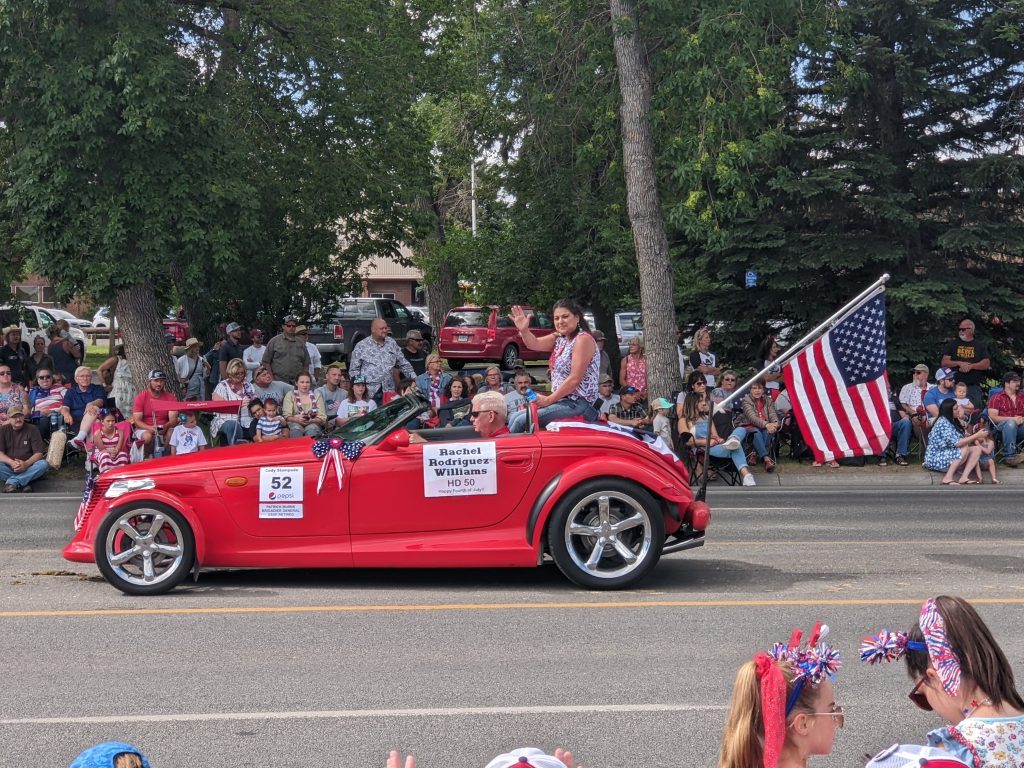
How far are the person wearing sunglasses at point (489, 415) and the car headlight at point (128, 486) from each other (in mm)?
2311

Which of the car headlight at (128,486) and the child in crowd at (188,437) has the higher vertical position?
the child in crowd at (188,437)

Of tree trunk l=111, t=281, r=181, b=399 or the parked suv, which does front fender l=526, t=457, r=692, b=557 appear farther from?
the parked suv

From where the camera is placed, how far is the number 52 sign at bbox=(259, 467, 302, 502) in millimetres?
9227

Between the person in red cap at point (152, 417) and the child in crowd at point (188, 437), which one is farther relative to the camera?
the person in red cap at point (152, 417)

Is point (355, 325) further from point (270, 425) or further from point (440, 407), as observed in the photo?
point (270, 425)

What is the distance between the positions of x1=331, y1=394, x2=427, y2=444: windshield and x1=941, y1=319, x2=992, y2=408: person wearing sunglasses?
477 inches

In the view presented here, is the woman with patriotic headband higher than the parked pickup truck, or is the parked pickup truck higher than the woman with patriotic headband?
the parked pickup truck

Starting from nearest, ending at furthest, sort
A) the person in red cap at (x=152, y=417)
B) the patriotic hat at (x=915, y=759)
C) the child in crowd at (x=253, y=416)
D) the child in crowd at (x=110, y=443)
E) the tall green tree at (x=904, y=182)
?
the patriotic hat at (x=915, y=759)
the child in crowd at (x=110, y=443)
the person in red cap at (x=152, y=417)
the child in crowd at (x=253, y=416)
the tall green tree at (x=904, y=182)

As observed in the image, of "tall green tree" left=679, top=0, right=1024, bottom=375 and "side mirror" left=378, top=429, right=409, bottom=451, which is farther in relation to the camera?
"tall green tree" left=679, top=0, right=1024, bottom=375

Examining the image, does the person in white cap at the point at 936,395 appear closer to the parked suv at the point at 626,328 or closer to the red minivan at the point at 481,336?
the red minivan at the point at 481,336

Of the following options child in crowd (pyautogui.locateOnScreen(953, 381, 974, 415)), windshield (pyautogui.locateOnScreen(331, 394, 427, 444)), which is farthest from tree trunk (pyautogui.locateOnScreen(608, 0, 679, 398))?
windshield (pyautogui.locateOnScreen(331, 394, 427, 444))

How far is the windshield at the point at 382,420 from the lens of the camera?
9500mm

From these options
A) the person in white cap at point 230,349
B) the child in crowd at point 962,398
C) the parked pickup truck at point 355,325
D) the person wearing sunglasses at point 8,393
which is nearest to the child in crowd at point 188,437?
the person wearing sunglasses at point 8,393

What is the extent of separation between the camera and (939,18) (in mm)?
21109
